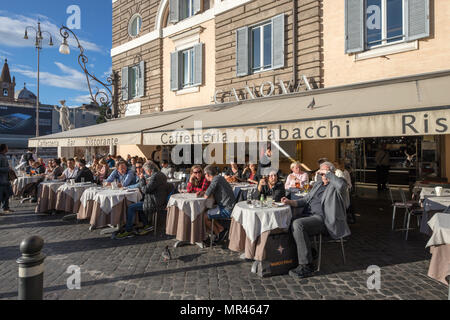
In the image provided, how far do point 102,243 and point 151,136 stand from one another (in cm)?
285

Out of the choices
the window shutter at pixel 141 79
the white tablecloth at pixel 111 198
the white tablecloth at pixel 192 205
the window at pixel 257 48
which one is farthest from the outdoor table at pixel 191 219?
the window shutter at pixel 141 79

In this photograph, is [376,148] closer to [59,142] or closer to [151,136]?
[151,136]

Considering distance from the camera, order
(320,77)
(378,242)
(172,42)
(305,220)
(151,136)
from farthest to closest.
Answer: (172,42) < (320,77) < (151,136) < (378,242) < (305,220)

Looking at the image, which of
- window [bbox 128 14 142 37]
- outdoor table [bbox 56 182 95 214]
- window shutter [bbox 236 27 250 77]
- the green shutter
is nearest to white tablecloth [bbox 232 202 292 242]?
outdoor table [bbox 56 182 95 214]

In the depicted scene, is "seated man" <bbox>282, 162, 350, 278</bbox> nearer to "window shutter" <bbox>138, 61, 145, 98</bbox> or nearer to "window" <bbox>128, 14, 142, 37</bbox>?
"window shutter" <bbox>138, 61, 145, 98</bbox>

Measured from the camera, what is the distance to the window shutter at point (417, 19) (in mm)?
6578

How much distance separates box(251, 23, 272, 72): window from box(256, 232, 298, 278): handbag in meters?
6.98

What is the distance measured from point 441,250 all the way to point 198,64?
10.1 meters

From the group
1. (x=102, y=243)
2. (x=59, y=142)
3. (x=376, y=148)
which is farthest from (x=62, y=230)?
(x=376, y=148)

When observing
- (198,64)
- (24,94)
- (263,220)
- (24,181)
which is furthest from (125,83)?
(24,94)

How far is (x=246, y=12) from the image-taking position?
9930 mm

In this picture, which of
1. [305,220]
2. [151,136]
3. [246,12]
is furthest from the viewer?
[246,12]

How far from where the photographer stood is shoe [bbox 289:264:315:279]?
3794mm

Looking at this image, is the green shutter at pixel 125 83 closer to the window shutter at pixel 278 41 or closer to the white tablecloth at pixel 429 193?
the window shutter at pixel 278 41
